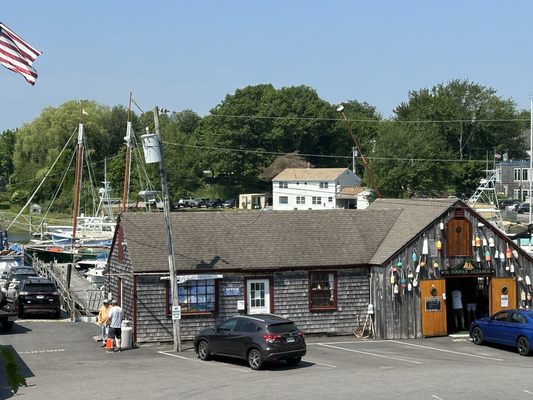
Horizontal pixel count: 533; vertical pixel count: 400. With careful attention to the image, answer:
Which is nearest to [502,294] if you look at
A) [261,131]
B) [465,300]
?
[465,300]

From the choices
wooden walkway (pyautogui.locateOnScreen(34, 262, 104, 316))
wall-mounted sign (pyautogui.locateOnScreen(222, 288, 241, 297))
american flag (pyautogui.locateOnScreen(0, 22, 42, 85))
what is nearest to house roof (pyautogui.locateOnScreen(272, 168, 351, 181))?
wooden walkway (pyautogui.locateOnScreen(34, 262, 104, 316))

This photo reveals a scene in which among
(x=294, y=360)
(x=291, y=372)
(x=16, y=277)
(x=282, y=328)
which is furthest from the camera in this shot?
(x=16, y=277)

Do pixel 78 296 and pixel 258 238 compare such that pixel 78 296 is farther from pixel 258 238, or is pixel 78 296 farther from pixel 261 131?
pixel 261 131

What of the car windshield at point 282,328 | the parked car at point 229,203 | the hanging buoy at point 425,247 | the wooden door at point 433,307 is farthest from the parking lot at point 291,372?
the parked car at point 229,203

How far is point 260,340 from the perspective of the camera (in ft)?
78.3

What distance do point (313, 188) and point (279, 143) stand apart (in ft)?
67.5

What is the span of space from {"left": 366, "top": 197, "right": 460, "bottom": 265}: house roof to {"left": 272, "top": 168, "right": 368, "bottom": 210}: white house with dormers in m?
78.1

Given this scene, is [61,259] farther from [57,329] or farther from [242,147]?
[242,147]

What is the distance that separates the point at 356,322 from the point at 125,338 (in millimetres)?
9056

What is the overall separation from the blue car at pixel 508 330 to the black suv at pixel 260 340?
8.01m

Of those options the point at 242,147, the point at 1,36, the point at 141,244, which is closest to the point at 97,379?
the point at 141,244

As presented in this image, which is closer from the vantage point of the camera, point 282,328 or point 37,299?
point 282,328

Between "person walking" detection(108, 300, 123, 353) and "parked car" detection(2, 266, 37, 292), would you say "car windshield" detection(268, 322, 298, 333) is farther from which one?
"parked car" detection(2, 266, 37, 292)

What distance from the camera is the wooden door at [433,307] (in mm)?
32281
